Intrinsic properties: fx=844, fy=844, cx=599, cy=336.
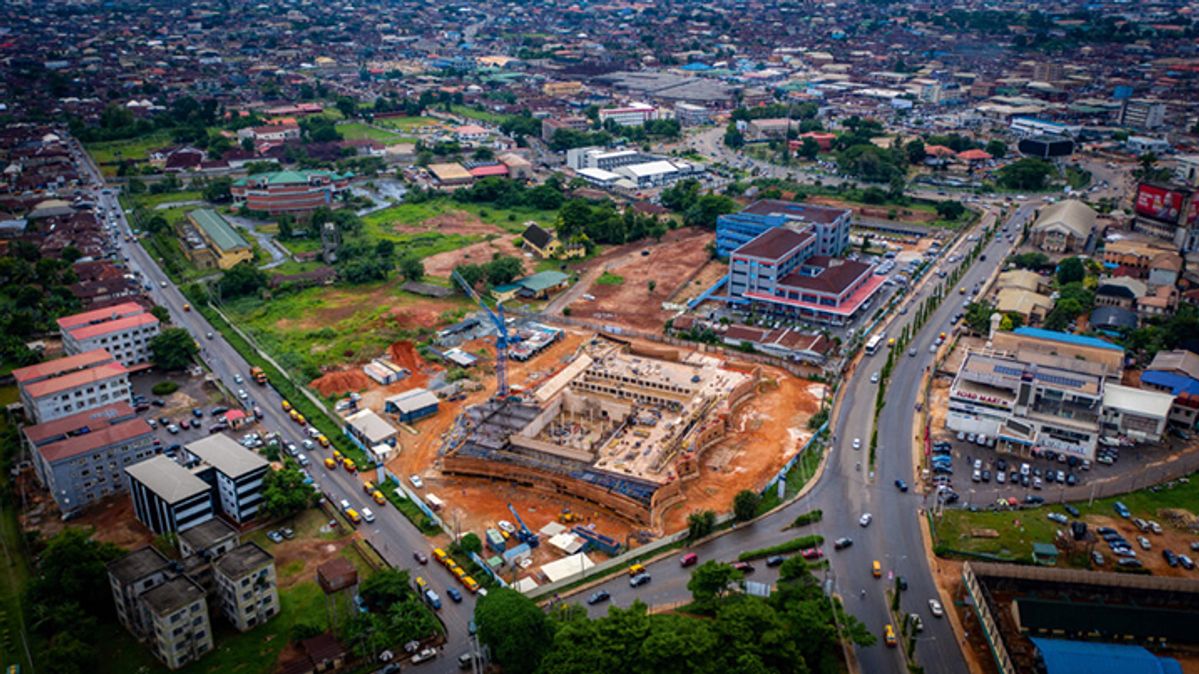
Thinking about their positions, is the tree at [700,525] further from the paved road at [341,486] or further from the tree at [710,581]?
the paved road at [341,486]

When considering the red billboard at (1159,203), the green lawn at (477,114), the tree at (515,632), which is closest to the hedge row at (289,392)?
the tree at (515,632)

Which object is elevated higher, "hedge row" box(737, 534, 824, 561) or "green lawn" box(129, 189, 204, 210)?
"green lawn" box(129, 189, 204, 210)

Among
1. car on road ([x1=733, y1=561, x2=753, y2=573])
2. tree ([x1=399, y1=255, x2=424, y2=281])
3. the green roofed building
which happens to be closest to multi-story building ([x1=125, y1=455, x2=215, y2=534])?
car on road ([x1=733, y1=561, x2=753, y2=573])

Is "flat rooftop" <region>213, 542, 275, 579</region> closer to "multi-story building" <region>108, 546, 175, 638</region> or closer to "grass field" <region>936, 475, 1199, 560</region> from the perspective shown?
"multi-story building" <region>108, 546, 175, 638</region>

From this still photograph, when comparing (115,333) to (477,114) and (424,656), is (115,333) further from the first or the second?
(477,114)

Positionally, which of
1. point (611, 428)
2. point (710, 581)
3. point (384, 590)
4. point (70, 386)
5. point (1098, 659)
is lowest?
point (611, 428)

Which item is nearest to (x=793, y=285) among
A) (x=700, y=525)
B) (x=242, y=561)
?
(x=700, y=525)
